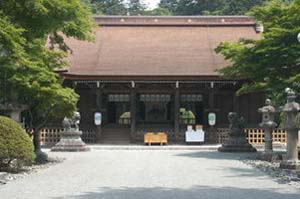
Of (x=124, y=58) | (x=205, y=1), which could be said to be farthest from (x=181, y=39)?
(x=205, y=1)

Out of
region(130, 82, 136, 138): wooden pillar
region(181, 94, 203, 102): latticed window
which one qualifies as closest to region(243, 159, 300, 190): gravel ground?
region(130, 82, 136, 138): wooden pillar

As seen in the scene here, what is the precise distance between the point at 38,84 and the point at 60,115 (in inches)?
122

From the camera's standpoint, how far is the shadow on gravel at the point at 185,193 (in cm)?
959

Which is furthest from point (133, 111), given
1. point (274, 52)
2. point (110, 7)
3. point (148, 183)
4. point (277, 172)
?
point (110, 7)

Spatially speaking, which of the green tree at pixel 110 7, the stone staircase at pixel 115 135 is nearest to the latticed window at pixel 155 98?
the stone staircase at pixel 115 135

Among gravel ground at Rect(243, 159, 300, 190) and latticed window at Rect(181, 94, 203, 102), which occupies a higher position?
latticed window at Rect(181, 94, 203, 102)

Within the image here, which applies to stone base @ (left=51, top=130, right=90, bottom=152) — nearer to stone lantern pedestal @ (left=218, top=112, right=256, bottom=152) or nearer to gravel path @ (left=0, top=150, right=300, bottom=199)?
stone lantern pedestal @ (left=218, top=112, right=256, bottom=152)

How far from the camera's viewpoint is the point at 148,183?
11648 mm

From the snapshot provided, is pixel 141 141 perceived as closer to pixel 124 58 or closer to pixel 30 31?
pixel 124 58

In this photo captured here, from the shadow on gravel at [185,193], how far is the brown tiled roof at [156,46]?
15152mm

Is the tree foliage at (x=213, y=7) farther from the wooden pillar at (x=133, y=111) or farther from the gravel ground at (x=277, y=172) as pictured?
the gravel ground at (x=277, y=172)

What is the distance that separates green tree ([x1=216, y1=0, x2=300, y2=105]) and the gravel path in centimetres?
405

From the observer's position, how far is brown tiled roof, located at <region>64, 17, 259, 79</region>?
28469 millimetres

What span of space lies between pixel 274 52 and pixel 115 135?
44.6 ft
